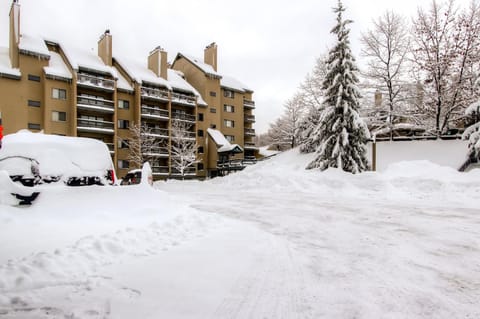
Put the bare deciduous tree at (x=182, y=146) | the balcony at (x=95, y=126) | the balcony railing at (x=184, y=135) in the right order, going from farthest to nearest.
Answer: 1. the balcony railing at (x=184, y=135)
2. the bare deciduous tree at (x=182, y=146)
3. the balcony at (x=95, y=126)

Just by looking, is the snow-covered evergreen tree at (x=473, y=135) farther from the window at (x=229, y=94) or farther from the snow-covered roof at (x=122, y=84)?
the snow-covered roof at (x=122, y=84)

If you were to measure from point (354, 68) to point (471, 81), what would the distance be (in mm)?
10491

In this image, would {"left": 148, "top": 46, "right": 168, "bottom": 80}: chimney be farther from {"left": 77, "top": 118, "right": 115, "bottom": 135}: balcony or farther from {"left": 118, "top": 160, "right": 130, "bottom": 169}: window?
{"left": 118, "top": 160, "right": 130, "bottom": 169}: window

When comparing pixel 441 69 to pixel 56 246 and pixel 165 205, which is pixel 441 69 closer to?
pixel 165 205

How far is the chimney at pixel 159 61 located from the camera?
35.3 metres

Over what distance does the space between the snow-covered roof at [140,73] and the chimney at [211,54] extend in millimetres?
8667

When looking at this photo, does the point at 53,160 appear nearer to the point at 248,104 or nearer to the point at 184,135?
the point at 184,135

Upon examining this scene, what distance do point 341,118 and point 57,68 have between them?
25654 millimetres

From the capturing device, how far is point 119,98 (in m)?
32.0

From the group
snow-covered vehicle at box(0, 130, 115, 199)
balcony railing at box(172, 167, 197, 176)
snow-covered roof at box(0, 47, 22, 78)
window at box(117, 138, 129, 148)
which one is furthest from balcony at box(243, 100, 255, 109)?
snow-covered vehicle at box(0, 130, 115, 199)

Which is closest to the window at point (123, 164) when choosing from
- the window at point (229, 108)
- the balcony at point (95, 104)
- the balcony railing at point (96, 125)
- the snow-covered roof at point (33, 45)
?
Answer: the balcony railing at point (96, 125)

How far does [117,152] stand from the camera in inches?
1228

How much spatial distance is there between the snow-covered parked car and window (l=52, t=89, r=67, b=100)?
25.0 m

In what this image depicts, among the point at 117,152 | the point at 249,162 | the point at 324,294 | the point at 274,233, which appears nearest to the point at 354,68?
the point at 249,162
